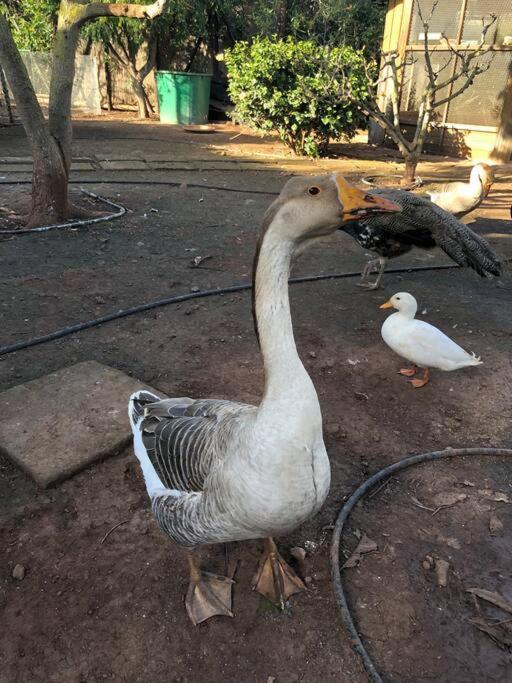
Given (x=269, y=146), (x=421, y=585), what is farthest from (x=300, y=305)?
(x=269, y=146)

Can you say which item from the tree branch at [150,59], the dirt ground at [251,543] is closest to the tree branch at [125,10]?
the dirt ground at [251,543]

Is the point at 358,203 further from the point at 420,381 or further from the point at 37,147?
the point at 37,147

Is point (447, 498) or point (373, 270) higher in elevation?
point (373, 270)

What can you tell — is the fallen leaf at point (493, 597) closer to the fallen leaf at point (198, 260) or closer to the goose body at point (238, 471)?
the goose body at point (238, 471)

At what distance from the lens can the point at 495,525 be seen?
309 centimetres

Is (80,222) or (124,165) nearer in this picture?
(80,222)

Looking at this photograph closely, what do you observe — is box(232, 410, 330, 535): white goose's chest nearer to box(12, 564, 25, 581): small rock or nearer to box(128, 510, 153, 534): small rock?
box(128, 510, 153, 534): small rock

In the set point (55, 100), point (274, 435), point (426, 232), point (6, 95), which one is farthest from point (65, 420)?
point (6, 95)

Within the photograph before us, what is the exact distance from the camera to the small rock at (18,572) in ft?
8.82

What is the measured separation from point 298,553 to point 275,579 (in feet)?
0.92

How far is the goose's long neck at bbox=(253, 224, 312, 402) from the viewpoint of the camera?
6.93 feet

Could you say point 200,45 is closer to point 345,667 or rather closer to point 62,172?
point 62,172

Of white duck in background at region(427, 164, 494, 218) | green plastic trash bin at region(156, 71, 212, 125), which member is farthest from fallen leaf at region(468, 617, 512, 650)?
green plastic trash bin at region(156, 71, 212, 125)

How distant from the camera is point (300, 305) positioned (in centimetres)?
596
